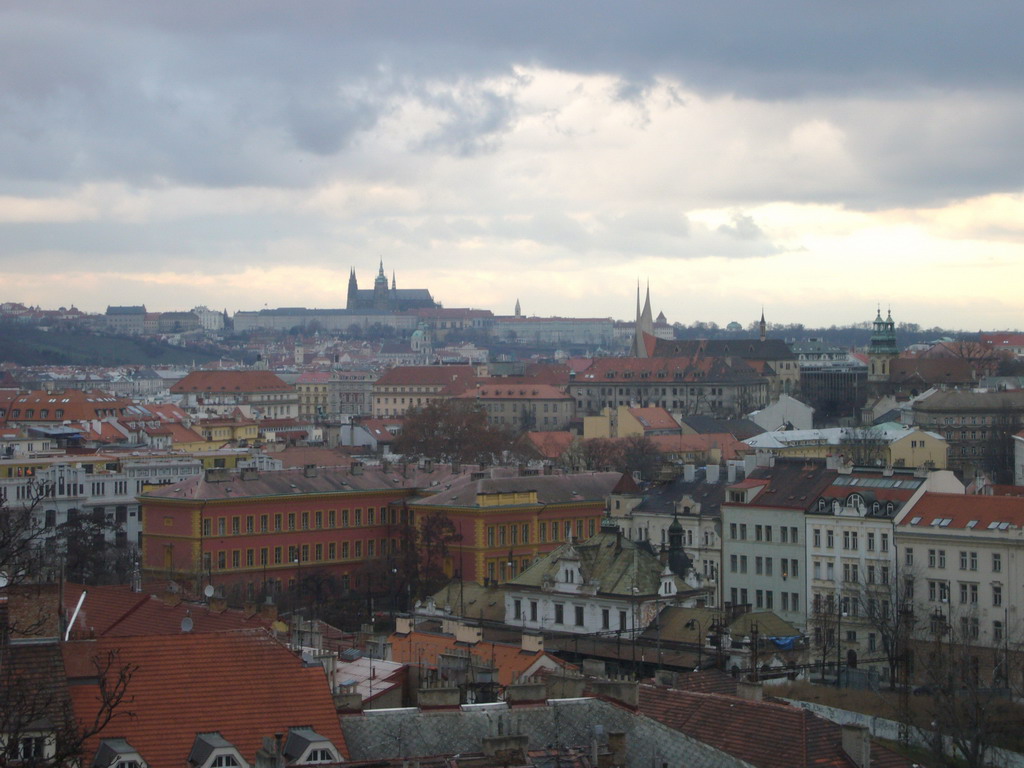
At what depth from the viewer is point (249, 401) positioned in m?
197

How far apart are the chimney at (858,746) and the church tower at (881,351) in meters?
158

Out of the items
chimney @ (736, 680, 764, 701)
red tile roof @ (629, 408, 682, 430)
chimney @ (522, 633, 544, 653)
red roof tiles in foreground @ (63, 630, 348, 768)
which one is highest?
red roof tiles in foreground @ (63, 630, 348, 768)

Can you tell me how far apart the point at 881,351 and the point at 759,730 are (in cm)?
16468

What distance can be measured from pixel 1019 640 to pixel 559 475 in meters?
36.7

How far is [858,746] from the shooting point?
2473cm

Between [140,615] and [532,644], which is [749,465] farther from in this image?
[140,615]

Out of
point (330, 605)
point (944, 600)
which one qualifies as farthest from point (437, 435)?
point (944, 600)

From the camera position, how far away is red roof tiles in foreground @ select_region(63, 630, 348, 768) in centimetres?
2366

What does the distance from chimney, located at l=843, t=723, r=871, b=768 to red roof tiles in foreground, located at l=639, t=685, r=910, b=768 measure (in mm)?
92

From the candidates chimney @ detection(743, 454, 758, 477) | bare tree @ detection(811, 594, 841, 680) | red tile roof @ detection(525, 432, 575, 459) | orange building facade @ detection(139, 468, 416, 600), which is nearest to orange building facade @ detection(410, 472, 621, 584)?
orange building facade @ detection(139, 468, 416, 600)

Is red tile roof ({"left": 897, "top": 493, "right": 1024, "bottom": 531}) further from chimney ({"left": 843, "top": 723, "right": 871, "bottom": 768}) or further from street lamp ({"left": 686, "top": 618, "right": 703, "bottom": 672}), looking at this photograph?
chimney ({"left": 843, "top": 723, "right": 871, "bottom": 768})

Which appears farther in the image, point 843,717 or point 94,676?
point 843,717

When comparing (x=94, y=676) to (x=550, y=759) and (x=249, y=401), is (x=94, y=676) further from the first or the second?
(x=249, y=401)

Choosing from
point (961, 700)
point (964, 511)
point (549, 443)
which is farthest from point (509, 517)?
point (549, 443)
